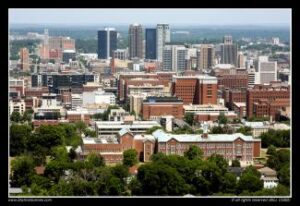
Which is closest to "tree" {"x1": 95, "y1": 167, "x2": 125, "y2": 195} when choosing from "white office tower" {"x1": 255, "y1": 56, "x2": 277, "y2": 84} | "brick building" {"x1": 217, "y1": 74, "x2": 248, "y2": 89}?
"brick building" {"x1": 217, "y1": 74, "x2": 248, "y2": 89}

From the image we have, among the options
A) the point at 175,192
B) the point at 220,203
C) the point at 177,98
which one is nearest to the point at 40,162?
the point at 175,192

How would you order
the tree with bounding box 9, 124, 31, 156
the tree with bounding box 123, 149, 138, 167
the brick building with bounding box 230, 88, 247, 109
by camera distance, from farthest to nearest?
the brick building with bounding box 230, 88, 247, 109 < the tree with bounding box 123, 149, 138, 167 < the tree with bounding box 9, 124, 31, 156

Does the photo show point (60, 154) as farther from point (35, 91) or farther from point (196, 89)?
point (35, 91)

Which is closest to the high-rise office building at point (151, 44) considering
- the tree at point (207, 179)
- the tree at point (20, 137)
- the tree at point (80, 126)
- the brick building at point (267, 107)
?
the brick building at point (267, 107)

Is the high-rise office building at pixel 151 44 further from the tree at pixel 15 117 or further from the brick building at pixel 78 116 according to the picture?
the tree at pixel 15 117

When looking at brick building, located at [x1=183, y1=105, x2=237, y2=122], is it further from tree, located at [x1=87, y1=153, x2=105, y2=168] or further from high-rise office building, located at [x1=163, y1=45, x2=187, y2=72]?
tree, located at [x1=87, y1=153, x2=105, y2=168]

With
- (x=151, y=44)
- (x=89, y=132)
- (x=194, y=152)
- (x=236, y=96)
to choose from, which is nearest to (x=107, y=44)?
(x=151, y=44)
